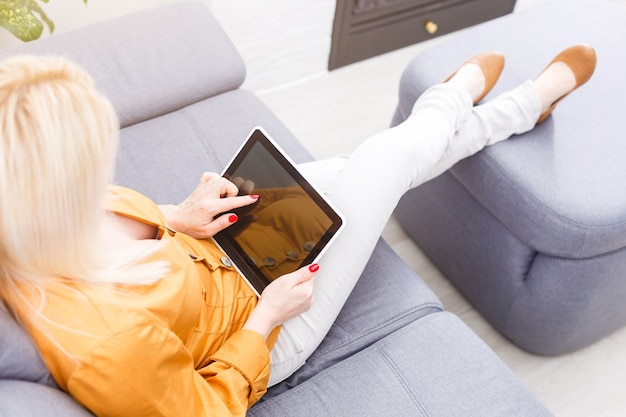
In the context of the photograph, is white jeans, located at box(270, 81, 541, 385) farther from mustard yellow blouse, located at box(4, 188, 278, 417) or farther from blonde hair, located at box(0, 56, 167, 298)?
blonde hair, located at box(0, 56, 167, 298)

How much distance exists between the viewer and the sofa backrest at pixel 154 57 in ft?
5.14

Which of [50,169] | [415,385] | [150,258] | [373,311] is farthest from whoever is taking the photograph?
[373,311]

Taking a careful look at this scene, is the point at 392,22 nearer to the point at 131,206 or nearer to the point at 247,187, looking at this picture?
the point at 247,187

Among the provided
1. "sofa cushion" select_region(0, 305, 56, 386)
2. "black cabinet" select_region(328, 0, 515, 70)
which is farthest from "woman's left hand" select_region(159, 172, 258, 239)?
Result: "black cabinet" select_region(328, 0, 515, 70)

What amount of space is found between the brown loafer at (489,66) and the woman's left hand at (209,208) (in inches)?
26.7

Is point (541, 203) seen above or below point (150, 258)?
below

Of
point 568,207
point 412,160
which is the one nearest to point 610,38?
point 568,207

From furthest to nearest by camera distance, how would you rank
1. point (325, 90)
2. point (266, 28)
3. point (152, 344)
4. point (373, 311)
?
point (325, 90) < point (266, 28) < point (373, 311) < point (152, 344)

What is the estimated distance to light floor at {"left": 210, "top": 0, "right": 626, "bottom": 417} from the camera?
173 cm

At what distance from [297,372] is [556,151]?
812 millimetres

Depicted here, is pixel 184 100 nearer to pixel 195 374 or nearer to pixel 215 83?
pixel 215 83

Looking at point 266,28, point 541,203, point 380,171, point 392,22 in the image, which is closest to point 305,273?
point 380,171

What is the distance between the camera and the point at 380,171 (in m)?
1.31

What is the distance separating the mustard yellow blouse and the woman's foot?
933mm
